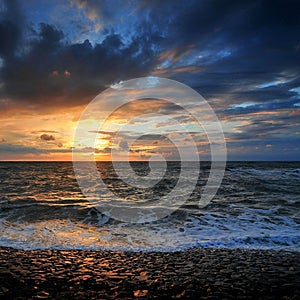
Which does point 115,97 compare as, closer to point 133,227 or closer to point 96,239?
point 133,227

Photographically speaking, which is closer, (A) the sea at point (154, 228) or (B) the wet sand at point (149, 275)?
(B) the wet sand at point (149, 275)

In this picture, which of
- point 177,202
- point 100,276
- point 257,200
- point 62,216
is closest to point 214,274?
point 100,276

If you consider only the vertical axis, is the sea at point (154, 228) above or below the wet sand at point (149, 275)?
below

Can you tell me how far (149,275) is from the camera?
5285 mm

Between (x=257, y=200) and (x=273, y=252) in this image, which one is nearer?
(x=273, y=252)

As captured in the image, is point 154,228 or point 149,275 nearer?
point 149,275

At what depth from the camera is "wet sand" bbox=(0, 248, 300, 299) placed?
14.5 ft

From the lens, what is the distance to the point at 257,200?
56.1 ft

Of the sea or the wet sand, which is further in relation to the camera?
the sea

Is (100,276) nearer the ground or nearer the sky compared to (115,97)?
nearer the ground

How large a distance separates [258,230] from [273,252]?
2.79 metres

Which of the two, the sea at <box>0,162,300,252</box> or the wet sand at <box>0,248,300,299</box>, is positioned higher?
the wet sand at <box>0,248,300,299</box>

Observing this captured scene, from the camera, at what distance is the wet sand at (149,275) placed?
14.5ft

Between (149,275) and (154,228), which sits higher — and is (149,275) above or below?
above
